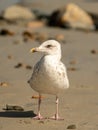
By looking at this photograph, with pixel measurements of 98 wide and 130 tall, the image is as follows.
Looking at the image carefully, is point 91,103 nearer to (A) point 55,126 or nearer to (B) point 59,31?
(A) point 55,126

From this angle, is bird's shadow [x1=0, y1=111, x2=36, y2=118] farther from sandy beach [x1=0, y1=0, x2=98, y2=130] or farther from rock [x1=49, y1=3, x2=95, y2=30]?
rock [x1=49, y1=3, x2=95, y2=30]

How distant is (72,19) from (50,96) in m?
10.3

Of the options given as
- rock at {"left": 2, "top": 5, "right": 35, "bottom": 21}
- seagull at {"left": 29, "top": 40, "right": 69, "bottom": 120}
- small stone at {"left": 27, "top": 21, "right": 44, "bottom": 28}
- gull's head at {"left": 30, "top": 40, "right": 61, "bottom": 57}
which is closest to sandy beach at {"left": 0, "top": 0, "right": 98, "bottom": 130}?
seagull at {"left": 29, "top": 40, "right": 69, "bottom": 120}

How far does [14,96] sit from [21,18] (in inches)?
464

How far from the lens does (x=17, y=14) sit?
2030cm

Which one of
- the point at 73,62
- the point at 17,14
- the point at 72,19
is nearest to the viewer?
the point at 73,62

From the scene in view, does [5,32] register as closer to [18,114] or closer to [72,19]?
[72,19]

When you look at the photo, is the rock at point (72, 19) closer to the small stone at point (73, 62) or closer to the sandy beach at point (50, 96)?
the sandy beach at point (50, 96)

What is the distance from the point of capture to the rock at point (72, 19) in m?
18.2

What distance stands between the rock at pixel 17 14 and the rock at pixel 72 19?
1296 mm

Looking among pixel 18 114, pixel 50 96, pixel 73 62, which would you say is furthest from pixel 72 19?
pixel 18 114

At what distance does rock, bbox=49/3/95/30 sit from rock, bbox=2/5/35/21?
130 cm

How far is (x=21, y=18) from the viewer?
19938mm

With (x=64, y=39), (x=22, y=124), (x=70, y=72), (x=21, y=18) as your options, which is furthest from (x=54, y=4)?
(x=22, y=124)
